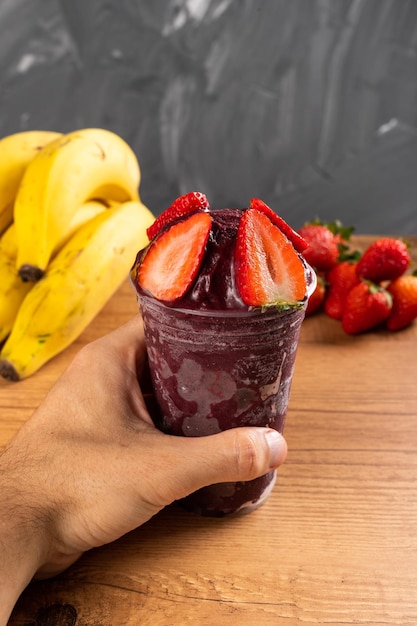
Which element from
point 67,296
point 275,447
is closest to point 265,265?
point 275,447

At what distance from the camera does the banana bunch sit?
4.20 feet

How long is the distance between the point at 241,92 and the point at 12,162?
3.34 ft

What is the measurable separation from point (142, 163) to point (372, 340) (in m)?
1.21

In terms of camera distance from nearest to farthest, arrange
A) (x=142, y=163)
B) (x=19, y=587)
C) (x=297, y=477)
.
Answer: (x=19, y=587) → (x=297, y=477) → (x=142, y=163)

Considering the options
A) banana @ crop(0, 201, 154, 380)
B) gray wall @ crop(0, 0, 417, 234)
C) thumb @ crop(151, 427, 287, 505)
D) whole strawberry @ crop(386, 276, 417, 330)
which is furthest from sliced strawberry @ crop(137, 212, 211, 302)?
gray wall @ crop(0, 0, 417, 234)

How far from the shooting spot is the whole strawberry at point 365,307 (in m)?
1.36

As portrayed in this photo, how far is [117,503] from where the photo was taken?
80cm

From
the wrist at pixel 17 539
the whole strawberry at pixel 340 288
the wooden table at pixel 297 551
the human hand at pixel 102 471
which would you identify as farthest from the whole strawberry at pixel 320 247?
the wrist at pixel 17 539

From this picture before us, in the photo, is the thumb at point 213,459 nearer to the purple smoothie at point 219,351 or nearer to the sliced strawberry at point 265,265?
the purple smoothie at point 219,351

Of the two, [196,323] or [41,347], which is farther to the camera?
[41,347]

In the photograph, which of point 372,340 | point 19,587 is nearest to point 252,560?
point 19,587

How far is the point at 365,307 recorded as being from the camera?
136cm

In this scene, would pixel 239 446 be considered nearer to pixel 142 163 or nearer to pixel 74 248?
pixel 74 248

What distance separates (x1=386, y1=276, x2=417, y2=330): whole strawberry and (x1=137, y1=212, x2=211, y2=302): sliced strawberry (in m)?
0.76
